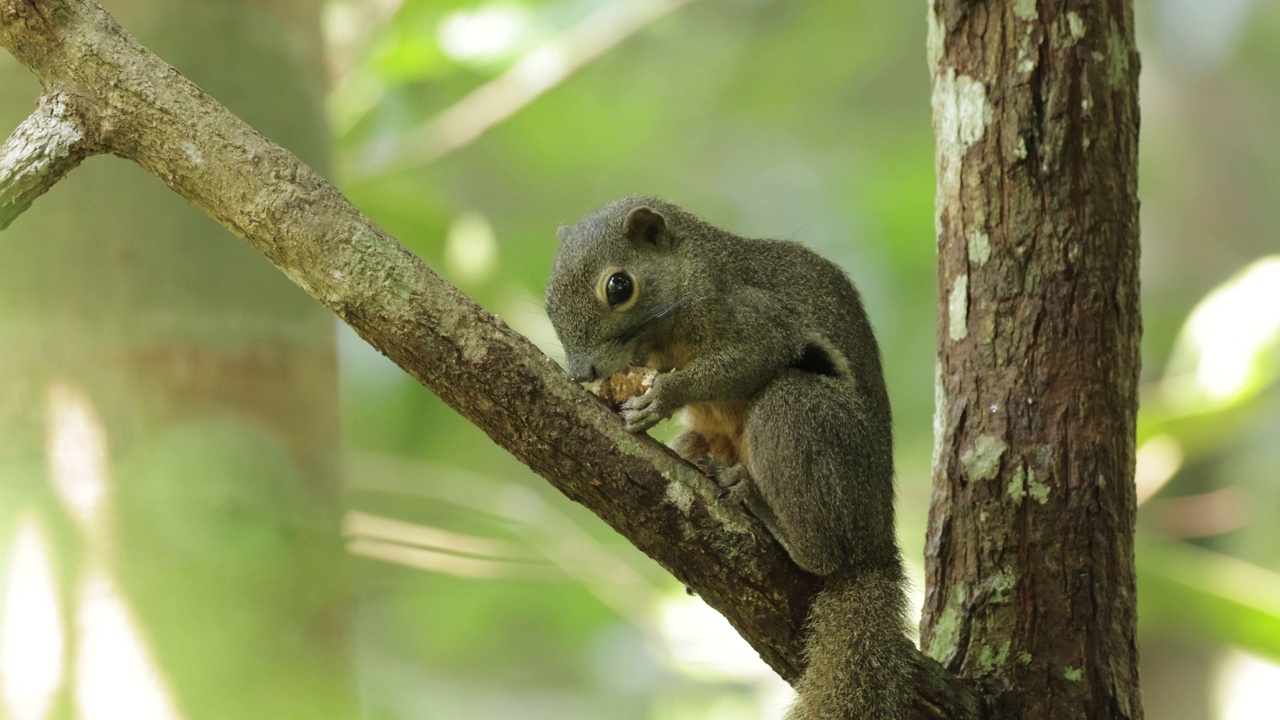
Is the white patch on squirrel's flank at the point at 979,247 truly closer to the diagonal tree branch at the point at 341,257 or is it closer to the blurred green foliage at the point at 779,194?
the diagonal tree branch at the point at 341,257

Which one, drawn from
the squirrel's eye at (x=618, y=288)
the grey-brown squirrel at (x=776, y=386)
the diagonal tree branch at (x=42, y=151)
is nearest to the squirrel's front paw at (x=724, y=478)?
the grey-brown squirrel at (x=776, y=386)

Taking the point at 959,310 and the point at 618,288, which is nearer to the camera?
the point at 959,310

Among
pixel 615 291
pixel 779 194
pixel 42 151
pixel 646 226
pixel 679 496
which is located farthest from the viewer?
pixel 779 194

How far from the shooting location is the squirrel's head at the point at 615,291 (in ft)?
12.1

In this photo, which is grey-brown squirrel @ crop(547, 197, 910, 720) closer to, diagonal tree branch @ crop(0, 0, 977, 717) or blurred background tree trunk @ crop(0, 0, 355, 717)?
diagonal tree branch @ crop(0, 0, 977, 717)

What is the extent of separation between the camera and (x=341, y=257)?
9.27 ft

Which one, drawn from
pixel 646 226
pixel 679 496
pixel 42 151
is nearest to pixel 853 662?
pixel 679 496

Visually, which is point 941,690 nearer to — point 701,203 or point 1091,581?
point 1091,581

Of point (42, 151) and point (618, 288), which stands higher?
point (618, 288)

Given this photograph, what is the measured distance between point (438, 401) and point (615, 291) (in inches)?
148

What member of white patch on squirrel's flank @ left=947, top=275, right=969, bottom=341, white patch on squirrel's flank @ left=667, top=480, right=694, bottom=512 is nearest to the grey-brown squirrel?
white patch on squirrel's flank @ left=667, top=480, right=694, bottom=512

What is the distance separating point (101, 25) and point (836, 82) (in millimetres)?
9069

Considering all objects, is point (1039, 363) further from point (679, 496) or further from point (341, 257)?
point (341, 257)

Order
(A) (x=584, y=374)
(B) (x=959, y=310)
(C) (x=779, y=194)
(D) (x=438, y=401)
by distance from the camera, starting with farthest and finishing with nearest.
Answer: (C) (x=779, y=194), (D) (x=438, y=401), (A) (x=584, y=374), (B) (x=959, y=310)
